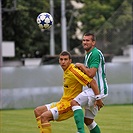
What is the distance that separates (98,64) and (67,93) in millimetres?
808

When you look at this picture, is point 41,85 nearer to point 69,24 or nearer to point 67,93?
point 67,93

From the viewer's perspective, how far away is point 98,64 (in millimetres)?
10602

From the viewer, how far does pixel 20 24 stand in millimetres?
45000

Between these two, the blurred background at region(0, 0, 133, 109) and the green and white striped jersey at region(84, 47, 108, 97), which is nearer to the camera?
the green and white striped jersey at region(84, 47, 108, 97)

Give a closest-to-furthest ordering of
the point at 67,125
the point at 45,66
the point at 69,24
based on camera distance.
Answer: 1. the point at 67,125
2. the point at 45,66
3. the point at 69,24

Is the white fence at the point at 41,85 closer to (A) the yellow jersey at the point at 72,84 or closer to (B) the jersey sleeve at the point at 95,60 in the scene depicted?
(A) the yellow jersey at the point at 72,84

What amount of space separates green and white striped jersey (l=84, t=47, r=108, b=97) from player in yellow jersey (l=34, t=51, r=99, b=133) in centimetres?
16

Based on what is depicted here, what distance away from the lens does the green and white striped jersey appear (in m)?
10.6

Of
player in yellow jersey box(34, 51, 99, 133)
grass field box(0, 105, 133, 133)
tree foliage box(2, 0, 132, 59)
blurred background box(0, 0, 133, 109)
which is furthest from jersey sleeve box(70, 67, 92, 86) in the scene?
tree foliage box(2, 0, 132, 59)

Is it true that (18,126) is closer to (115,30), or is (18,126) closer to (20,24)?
(115,30)

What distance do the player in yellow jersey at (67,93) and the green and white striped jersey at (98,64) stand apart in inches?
6.2

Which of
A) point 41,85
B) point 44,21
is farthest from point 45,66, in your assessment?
point 44,21

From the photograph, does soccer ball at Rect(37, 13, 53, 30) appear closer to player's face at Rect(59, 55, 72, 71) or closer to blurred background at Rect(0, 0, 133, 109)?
player's face at Rect(59, 55, 72, 71)

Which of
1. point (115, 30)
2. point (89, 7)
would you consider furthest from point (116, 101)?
point (89, 7)
